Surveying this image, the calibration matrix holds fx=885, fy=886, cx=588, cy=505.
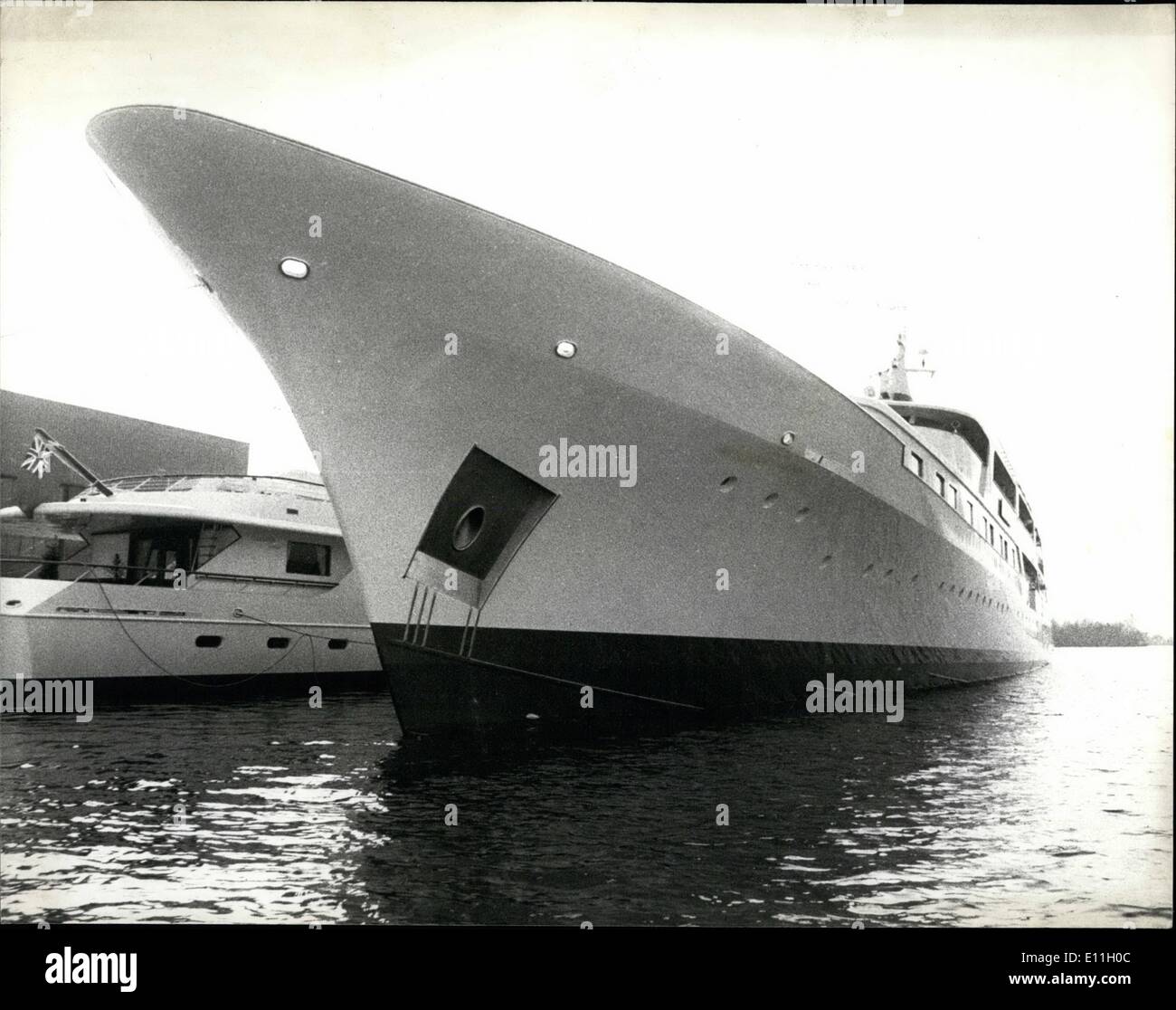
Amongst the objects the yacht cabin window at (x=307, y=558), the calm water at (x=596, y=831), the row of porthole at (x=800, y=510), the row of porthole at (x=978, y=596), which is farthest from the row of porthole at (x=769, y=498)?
the yacht cabin window at (x=307, y=558)

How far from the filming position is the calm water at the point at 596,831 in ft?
13.9

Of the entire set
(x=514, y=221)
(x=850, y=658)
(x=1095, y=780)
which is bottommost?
(x=1095, y=780)

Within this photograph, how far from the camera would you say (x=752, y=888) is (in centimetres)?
443

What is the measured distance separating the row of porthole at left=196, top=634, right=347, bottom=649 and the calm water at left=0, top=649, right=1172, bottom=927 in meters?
4.30

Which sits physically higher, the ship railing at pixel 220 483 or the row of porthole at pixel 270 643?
the ship railing at pixel 220 483

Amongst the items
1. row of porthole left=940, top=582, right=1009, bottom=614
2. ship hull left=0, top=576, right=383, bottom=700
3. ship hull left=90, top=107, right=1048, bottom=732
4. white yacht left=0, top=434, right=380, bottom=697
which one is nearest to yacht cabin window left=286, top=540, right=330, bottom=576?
white yacht left=0, top=434, right=380, bottom=697

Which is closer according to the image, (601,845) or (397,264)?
(601,845)

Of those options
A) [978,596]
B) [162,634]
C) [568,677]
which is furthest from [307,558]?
[978,596]

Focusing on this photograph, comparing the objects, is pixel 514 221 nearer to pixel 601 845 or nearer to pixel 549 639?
pixel 549 639

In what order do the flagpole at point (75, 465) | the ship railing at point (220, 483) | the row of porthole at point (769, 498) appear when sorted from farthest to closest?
the ship railing at point (220, 483) → the flagpole at point (75, 465) → the row of porthole at point (769, 498)

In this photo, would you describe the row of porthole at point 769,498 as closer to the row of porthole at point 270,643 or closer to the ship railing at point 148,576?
the ship railing at point 148,576

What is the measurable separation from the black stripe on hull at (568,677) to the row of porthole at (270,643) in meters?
A: 7.07
